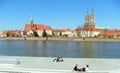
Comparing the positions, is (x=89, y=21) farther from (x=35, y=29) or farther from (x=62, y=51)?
(x=62, y=51)

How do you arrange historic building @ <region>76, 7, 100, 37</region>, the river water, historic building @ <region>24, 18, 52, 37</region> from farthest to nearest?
historic building @ <region>24, 18, 52, 37</region> → historic building @ <region>76, 7, 100, 37</region> → the river water

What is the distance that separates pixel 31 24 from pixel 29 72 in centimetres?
7522

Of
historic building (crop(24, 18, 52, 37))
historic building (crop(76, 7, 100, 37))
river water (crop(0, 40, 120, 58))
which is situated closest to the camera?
river water (crop(0, 40, 120, 58))

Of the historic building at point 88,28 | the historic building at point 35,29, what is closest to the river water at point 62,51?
the historic building at point 88,28

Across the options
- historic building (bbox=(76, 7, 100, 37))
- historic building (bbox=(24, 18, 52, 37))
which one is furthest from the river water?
historic building (bbox=(24, 18, 52, 37))

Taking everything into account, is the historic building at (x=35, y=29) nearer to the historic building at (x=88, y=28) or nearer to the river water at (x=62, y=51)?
the historic building at (x=88, y=28)

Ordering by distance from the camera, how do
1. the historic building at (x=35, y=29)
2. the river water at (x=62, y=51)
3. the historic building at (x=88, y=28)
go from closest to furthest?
the river water at (x=62, y=51) < the historic building at (x=88, y=28) < the historic building at (x=35, y=29)

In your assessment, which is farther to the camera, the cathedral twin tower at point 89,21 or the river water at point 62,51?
the cathedral twin tower at point 89,21

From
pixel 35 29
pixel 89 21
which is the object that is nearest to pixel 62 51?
pixel 89 21

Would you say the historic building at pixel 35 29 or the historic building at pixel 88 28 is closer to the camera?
the historic building at pixel 88 28

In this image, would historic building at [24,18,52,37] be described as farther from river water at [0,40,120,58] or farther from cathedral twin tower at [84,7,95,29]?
river water at [0,40,120,58]

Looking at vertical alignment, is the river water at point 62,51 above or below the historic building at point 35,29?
below

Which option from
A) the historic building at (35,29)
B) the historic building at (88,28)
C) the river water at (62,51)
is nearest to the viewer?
the river water at (62,51)

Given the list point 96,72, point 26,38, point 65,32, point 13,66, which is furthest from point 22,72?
point 65,32
